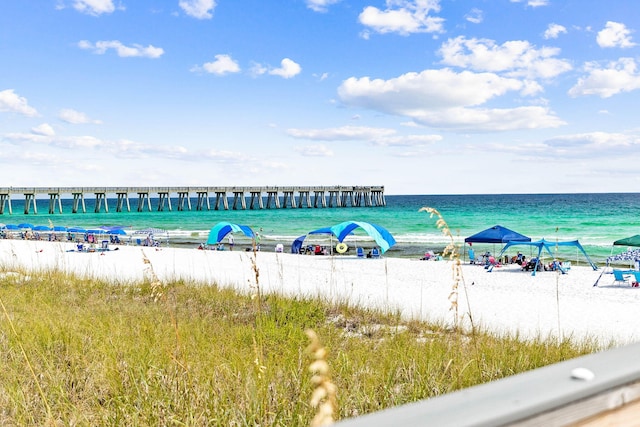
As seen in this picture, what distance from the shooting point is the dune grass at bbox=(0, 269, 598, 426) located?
2.78 m

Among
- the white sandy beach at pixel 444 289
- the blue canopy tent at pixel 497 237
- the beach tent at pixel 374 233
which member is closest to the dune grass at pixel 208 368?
the white sandy beach at pixel 444 289

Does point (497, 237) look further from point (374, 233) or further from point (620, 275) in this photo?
point (620, 275)

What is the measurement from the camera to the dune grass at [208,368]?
9.11 feet

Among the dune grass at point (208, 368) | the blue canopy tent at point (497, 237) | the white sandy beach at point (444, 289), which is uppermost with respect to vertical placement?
the dune grass at point (208, 368)

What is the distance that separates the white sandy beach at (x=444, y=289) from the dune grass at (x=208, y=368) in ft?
3.87

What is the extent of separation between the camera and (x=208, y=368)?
322 cm

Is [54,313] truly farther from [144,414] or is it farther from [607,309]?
[607,309]

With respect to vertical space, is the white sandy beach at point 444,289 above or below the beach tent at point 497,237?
below

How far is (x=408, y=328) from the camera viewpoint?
5812 millimetres

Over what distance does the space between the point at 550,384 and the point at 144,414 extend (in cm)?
233

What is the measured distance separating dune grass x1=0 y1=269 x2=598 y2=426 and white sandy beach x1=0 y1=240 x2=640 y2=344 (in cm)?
118

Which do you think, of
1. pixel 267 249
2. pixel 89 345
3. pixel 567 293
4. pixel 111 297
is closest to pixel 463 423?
pixel 89 345

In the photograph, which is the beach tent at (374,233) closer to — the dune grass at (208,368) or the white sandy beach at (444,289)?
the white sandy beach at (444,289)

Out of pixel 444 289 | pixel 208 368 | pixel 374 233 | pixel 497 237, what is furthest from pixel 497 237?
pixel 208 368
